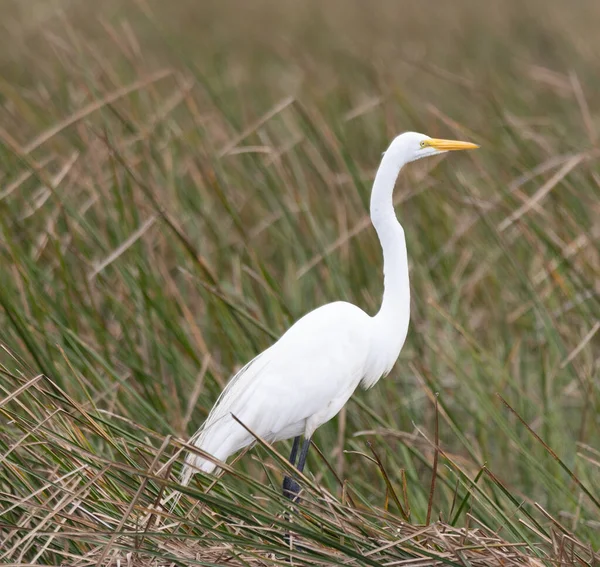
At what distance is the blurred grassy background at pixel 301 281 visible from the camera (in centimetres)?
224

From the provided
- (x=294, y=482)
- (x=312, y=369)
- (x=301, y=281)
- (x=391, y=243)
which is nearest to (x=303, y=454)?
(x=294, y=482)

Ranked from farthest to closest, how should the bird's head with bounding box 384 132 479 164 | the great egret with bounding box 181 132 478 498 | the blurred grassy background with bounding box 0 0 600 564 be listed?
the blurred grassy background with bounding box 0 0 600 564
the great egret with bounding box 181 132 478 498
the bird's head with bounding box 384 132 479 164

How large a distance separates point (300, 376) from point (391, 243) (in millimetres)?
324

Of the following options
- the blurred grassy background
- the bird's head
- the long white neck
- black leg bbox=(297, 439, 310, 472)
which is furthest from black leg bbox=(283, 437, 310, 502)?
the bird's head

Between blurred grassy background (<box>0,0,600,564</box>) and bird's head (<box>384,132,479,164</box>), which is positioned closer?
bird's head (<box>384,132,479,164</box>)

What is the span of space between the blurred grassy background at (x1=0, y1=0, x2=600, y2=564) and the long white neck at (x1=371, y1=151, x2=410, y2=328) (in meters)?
0.23

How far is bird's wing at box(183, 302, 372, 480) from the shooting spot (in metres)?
2.01

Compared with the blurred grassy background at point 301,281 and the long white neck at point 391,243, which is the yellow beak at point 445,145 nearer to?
the long white neck at point 391,243

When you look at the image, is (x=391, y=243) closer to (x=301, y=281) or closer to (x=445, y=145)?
(x=445, y=145)

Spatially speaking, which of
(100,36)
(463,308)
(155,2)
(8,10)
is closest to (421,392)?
(463,308)

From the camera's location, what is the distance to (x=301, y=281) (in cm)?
291

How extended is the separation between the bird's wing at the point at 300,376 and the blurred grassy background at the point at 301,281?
0.46ft

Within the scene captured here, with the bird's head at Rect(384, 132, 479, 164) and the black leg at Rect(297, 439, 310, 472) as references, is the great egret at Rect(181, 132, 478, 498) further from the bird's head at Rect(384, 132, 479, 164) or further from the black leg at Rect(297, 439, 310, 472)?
the bird's head at Rect(384, 132, 479, 164)

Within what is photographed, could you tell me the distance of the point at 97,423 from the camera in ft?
5.99
